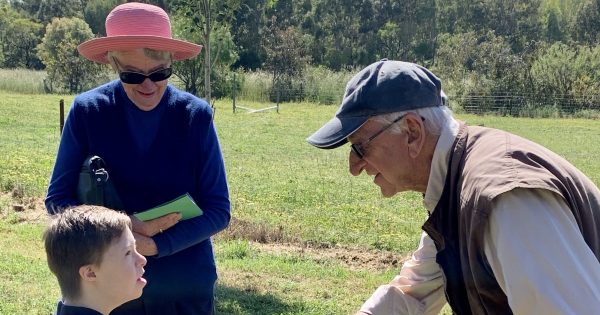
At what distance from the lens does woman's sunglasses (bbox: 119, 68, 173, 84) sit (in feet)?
8.64

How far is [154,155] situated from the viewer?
2.62 m

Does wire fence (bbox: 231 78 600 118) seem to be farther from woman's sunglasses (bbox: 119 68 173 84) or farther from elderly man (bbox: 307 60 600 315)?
elderly man (bbox: 307 60 600 315)

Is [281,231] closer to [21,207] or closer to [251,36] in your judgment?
[21,207]

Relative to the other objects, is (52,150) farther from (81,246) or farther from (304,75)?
(304,75)

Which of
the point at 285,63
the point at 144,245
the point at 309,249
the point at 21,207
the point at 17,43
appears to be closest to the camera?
the point at 144,245

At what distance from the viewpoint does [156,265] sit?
2637 mm

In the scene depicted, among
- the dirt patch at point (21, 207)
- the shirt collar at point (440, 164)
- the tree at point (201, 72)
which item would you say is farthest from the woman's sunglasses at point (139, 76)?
the tree at point (201, 72)

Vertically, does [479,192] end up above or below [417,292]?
above

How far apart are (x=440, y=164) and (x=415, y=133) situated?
0.34 ft

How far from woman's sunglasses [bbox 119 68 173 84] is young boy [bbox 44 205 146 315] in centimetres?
58

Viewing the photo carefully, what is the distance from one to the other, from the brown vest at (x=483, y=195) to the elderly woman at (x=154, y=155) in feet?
3.53

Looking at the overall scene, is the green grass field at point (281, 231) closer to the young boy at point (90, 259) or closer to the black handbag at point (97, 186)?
the black handbag at point (97, 186)

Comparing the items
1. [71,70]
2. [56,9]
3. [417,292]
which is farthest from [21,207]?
[56,9]

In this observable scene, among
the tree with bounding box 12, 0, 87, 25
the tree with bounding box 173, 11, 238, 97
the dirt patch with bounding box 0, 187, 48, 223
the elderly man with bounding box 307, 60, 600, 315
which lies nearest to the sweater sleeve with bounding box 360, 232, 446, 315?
the elderly man with bounding box 307, 60, 600, 315
